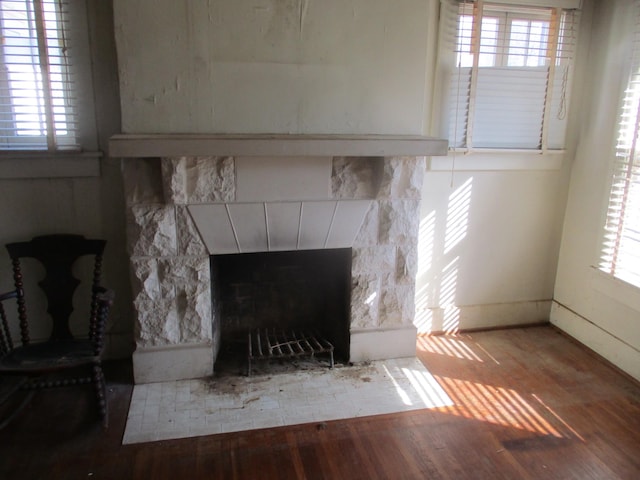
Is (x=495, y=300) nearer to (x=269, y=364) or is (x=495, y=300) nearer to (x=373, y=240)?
(x=373, y=240)

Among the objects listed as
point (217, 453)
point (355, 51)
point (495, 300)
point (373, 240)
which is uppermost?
point (355, 51)

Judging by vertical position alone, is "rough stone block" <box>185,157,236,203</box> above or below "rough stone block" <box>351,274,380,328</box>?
above

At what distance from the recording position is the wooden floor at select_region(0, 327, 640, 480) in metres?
2.04

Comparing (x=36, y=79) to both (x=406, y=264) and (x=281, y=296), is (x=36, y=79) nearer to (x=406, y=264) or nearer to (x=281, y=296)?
(x=281, y=296)

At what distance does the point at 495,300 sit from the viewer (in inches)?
134

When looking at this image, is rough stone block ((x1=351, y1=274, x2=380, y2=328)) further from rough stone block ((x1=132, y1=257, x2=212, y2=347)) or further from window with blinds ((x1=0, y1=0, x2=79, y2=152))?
window with blinds ((x1=0, y1=0, x2=79, y2=152))

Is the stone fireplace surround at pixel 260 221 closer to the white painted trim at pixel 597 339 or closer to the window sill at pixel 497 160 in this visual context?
the window sill at pixel 497 160

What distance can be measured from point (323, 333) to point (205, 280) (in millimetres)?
927

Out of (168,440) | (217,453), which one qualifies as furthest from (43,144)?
(217,453)

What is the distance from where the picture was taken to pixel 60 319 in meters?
2.68

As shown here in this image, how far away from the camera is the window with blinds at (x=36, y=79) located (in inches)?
95.7

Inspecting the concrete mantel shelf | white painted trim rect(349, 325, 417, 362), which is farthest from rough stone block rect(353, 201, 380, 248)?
white painted trim rect(349, 325, 417, 362)

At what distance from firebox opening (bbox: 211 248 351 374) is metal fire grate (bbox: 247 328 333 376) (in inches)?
2.5

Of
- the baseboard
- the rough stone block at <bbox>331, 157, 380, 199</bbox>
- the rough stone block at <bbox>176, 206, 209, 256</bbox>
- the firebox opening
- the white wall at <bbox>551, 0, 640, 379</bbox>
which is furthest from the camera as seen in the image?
the baseboard
